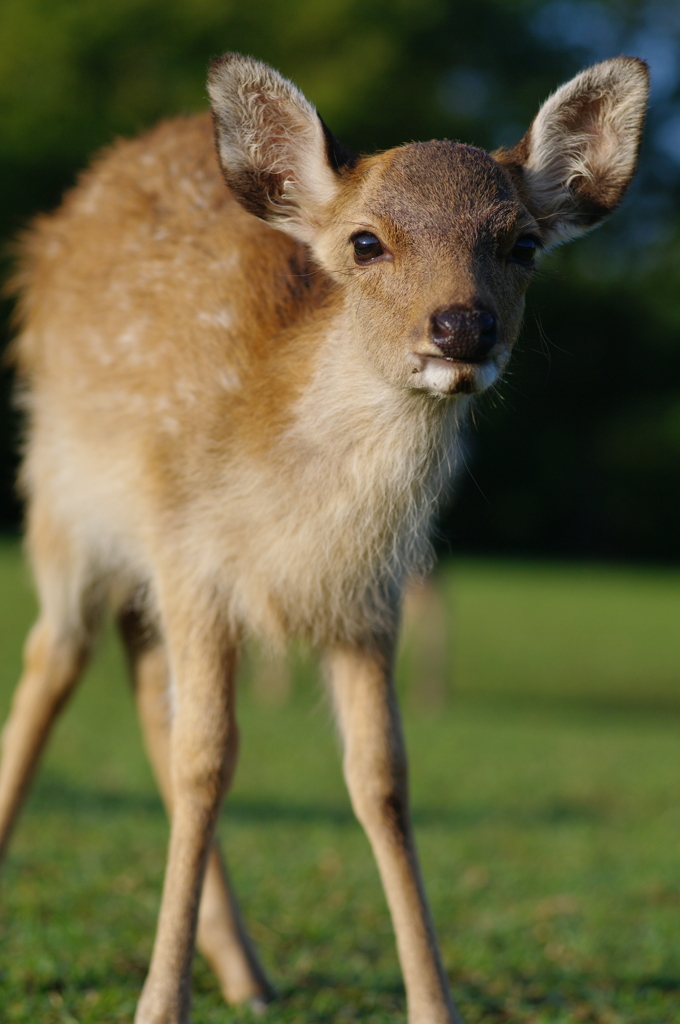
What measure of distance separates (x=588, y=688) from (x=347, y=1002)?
12.1 meters

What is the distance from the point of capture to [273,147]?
11.6 feet

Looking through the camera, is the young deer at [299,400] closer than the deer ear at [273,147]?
Yes

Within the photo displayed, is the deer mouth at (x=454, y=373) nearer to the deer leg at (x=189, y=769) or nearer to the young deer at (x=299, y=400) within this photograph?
the young deer at (x=299, y=400)

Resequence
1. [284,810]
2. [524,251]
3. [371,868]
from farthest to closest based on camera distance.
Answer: [284,810], [371,868], [524,251]

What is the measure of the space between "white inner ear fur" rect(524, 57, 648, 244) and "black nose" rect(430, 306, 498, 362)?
2.44ft

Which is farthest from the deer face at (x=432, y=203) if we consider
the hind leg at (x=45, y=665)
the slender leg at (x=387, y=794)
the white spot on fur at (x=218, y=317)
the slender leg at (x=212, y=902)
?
the hind leg at (x=45, y=665)

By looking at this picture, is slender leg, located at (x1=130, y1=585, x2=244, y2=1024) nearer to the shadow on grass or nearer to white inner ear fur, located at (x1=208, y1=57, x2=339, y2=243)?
white inner ear fur, located at (x1=208, y1=57, x2=339, y2=243)

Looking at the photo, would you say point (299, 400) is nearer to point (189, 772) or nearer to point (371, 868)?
point (189, 772)

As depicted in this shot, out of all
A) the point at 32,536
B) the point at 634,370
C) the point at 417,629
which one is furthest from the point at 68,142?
the point at 32,536

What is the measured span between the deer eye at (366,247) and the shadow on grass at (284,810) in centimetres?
396

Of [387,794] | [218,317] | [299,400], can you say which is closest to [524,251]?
[299,400]

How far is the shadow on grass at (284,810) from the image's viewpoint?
6.63 m

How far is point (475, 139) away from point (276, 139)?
33.8 metres

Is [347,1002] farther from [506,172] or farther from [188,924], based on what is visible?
[506,172]
